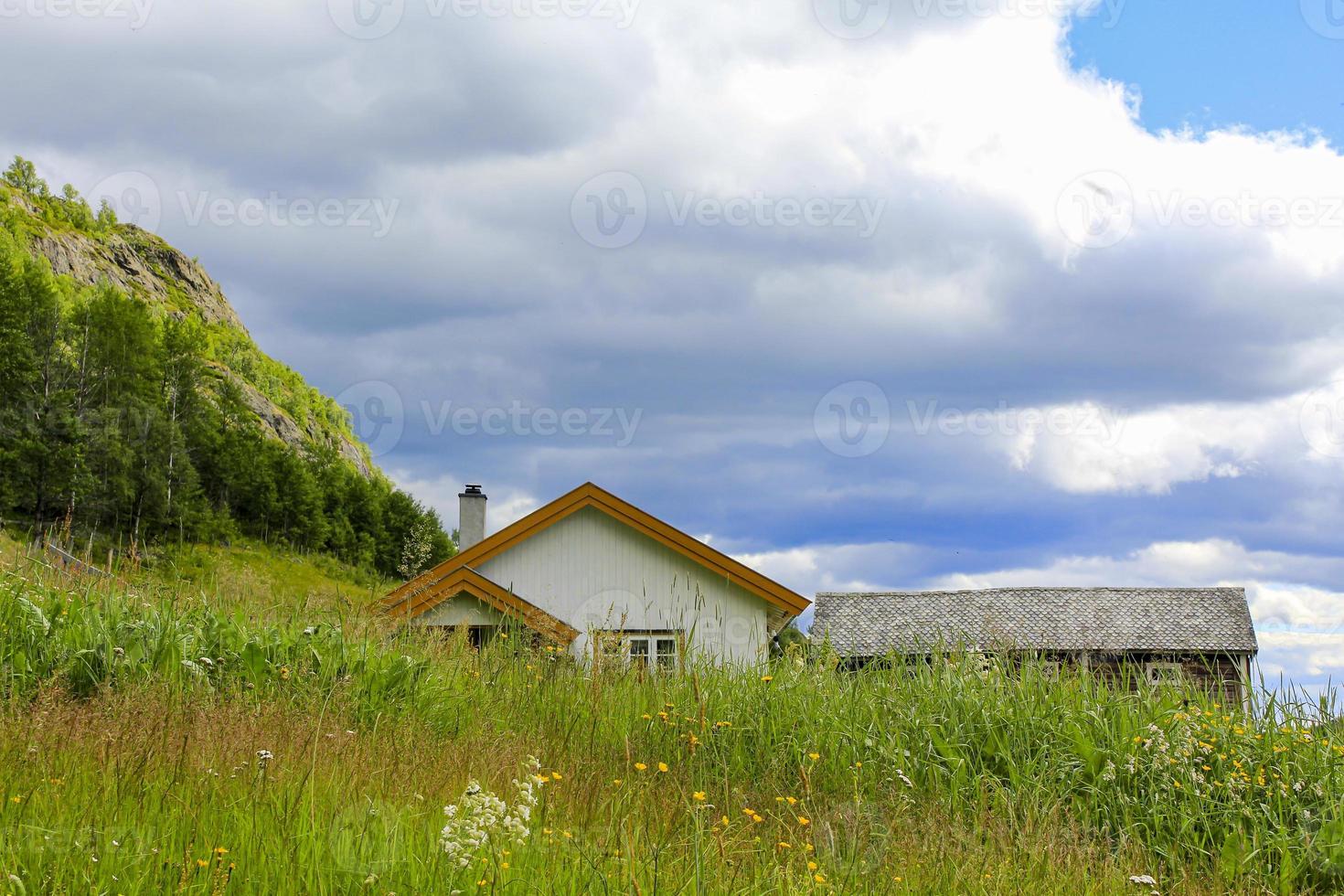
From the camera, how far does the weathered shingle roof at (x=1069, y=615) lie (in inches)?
1230

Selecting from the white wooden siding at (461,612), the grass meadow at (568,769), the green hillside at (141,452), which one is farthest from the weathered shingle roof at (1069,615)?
the grass meadow at (568,769)

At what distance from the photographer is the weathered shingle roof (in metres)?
31.2

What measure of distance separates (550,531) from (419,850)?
1801cm

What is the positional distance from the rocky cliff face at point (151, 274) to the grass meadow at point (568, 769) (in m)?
109

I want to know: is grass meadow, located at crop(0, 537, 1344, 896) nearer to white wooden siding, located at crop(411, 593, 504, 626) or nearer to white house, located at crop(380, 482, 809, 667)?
white wooden siding, located at crop(411, 593, 504, 626)

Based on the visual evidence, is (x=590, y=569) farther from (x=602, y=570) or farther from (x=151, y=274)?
(x=151, y=274)

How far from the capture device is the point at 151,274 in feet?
580

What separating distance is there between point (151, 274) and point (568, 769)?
645ft

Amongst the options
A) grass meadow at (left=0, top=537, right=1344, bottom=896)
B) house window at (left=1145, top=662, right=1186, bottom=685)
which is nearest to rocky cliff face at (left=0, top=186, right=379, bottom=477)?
grass meadow at (left=0, top=537, right=1344, bottom=896)

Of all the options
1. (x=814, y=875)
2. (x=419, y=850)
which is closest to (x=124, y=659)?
(x=419, y=850)

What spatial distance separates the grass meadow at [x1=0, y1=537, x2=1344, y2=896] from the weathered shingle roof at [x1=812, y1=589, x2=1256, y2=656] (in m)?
22.8

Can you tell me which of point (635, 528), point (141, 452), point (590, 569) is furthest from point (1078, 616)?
point (141, 452)

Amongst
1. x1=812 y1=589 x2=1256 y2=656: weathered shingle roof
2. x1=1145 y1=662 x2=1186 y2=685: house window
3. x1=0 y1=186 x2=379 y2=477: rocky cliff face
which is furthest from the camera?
x1=0 y1=186 x2=379 y2=477: rocky cliff face

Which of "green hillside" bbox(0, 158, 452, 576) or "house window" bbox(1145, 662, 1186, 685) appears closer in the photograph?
"house window" bbox(1145, 662, 1186, 685)
